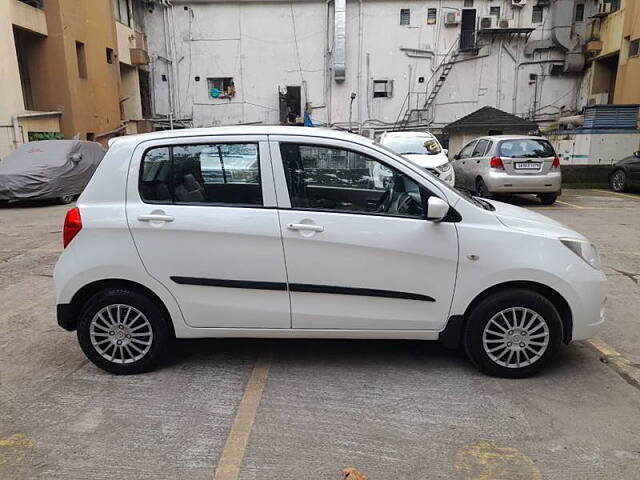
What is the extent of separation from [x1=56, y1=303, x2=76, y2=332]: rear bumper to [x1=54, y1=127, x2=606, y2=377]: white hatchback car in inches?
0.5

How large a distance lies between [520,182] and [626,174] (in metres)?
4.89

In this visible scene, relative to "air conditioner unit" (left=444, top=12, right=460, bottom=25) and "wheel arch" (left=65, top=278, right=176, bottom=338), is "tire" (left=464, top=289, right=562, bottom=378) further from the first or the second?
"air conditioner unit" (left=444, top=12, right=460, bottom=25)

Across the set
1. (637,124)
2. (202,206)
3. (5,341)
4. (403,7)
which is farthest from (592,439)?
(403,7)

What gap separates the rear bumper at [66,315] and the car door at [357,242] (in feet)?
5.44

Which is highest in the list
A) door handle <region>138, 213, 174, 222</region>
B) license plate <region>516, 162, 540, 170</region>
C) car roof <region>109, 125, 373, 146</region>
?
car roof <region>109, 125, 373, 146</region>

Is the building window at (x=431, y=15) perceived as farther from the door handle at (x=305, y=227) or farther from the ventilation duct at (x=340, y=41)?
the door handle at (x=305, y=227)

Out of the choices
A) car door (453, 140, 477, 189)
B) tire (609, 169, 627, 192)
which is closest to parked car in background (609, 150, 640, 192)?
tire (609, 169, 627, 192)

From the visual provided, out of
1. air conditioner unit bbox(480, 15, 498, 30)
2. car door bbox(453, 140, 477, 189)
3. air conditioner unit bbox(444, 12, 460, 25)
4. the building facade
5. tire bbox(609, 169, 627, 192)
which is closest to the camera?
car door bbox(453, 140, 477, 189)

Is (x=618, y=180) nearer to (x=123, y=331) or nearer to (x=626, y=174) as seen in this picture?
(x=626, y=174)

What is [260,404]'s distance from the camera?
10.6ft

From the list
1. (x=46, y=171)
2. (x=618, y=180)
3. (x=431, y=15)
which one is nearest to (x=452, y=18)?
(x=431, y=15)

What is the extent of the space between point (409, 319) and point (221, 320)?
1.36m

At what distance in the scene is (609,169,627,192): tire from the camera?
1398cm

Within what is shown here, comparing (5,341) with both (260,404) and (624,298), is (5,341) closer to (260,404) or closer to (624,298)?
(260,404)
